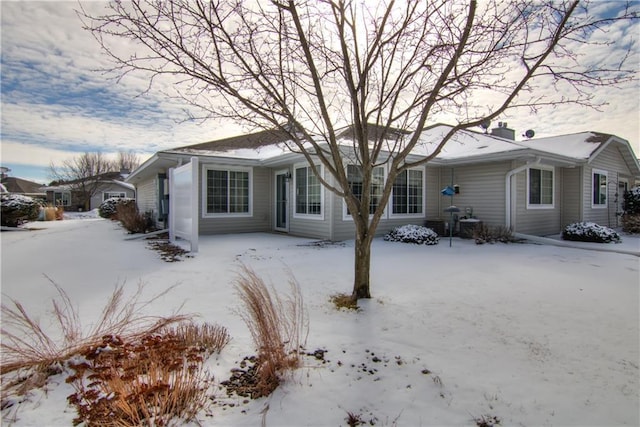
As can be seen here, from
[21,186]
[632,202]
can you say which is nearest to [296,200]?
[632,202]

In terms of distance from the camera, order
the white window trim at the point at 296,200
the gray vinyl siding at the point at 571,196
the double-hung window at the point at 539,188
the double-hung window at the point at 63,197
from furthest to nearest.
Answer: the double-hung window at the point at 63,197 → the gray vinyl siding at the point at 571,196 → the double-hung window at the point at 539,188 → the white window trim at the point at 296,200

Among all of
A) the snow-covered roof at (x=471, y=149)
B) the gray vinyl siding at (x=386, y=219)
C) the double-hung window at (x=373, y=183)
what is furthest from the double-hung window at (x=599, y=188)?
the double-hung window at (x=373, y=183)

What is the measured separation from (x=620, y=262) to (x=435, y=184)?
5618 mm

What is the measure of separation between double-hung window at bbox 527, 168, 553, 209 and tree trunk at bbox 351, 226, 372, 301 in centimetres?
857

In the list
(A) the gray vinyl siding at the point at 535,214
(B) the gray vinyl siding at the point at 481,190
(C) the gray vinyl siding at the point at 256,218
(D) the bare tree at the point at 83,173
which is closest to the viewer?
(A) the gray vinyl siding at the point at 535,214

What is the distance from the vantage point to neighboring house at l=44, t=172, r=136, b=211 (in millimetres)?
31375

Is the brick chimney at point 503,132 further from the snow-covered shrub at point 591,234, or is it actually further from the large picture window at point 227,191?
the large picture window at point 227,191

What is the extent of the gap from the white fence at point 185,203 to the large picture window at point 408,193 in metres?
5.94

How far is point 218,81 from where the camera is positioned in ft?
11.5

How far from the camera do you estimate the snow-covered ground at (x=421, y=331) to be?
194cm

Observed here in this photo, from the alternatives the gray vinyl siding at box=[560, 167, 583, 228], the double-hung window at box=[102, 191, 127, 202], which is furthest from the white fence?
the double-hung window at box=[102, 191, 127, 202]

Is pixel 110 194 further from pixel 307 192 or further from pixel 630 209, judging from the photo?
pixel 630 209

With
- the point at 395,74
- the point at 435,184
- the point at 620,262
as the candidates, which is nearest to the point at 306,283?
the point at 395,74

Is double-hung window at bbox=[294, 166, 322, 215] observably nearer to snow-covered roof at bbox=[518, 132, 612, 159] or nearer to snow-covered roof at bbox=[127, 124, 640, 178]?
snow-covered roof at bbox=[127, 124, 640, 178]
